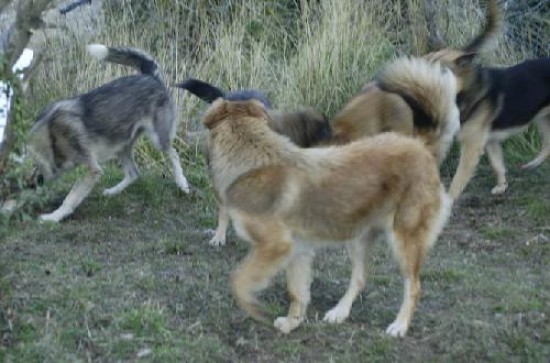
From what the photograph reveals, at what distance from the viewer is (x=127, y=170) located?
8.45 meters

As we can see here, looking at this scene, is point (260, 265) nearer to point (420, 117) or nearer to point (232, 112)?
point (232, 112)

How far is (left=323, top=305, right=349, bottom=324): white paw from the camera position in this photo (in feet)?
17.9

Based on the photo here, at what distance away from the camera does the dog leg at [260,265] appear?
5.03 m

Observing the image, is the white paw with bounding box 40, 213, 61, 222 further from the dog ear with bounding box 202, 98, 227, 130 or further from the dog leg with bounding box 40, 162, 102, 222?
the dog ear with bounding box 202, 98, 227, 130

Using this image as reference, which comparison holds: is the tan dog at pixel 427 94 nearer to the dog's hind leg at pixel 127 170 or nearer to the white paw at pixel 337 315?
the white paw at pixel 337 315

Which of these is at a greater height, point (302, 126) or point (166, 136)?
point (302, 126)

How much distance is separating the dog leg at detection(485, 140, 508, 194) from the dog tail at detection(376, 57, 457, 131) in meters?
3.35

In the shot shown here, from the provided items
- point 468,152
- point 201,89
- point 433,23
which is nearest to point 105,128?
point 201,89

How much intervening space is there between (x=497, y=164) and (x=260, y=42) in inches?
120

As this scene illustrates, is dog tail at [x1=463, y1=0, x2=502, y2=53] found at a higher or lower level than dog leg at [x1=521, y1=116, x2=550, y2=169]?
higher

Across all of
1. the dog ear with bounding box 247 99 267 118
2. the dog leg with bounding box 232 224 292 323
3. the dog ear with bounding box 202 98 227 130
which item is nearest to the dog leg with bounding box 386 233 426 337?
the dog leg with bounding box 232 224 292 323

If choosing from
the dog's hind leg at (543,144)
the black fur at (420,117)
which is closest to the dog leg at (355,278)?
the black fur at (420,117)

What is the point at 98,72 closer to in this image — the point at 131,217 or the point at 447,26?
the point at 131,217

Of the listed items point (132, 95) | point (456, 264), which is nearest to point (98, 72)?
point (132, 95)
